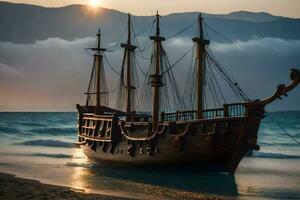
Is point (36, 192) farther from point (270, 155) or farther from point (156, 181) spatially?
point (270, 155)

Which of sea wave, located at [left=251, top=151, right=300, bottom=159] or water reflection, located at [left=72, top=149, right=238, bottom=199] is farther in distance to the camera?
sea wave, located at [left=251, top=151, right=300, bottom=159]

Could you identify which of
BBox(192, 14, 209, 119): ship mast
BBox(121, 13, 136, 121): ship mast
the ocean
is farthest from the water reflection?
BBox(121, 13, 136, 121): ship mast

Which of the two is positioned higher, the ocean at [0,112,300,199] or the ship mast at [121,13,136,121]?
the ship mast at [121,13,136,121]

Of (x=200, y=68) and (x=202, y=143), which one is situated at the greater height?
(x=200, y=68)

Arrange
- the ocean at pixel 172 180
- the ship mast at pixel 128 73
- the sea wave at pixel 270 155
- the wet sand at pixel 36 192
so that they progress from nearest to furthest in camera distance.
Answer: the wet sand at pixel 36 192, the ocean at pixel 172 180, the ship mast at pixel 128 73, the sea wave at pixel 270 155

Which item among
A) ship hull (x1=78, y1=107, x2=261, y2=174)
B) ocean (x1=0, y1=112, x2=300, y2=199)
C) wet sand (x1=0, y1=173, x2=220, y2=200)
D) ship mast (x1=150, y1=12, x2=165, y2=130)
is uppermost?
ship mast (x1=150, y1=12, x2=165, y2=130)

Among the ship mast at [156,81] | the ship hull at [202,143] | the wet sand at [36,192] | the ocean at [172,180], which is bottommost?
the ocean at [172,180]

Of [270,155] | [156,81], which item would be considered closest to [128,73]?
[156,81]

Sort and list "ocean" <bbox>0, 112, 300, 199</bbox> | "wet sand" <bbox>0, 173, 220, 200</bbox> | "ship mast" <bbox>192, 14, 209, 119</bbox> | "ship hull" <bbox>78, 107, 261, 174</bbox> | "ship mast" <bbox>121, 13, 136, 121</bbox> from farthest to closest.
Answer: "ship mast" <bbox>121, 13, 136, 121</bbox>, "ship mast" <bbox>192, 14, 209, 119</bbox>, "ship hull" <bbox>78, 107, 261, 174</bbox>, "ocean" <bbox>0, 112, 300, 199</bbox>, "wet sand" <bbox>0, 173, 220, 200</bbox>

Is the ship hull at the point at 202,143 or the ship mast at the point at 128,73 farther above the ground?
the ship mast at the point at 128,73

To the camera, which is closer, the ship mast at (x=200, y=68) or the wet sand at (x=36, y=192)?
the wet sand at (x=36, y=192)

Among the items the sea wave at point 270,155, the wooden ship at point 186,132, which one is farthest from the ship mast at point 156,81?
the sea wave at point 270,155

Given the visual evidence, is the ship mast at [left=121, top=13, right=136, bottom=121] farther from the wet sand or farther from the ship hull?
the wet sand

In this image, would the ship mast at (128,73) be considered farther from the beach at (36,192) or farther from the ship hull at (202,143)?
the beach at (36,192)
